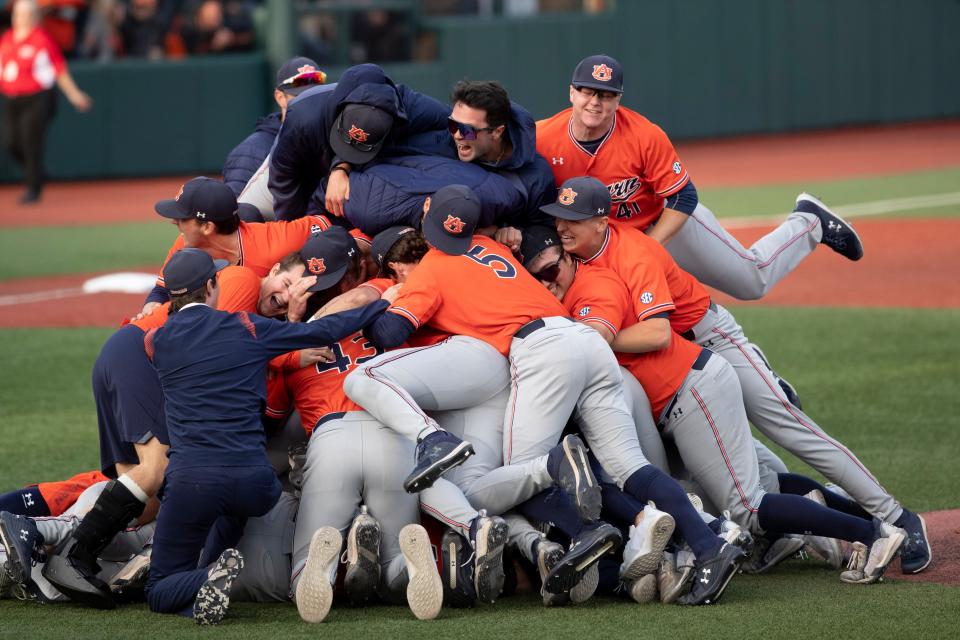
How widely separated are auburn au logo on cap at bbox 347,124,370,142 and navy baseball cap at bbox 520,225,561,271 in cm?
84

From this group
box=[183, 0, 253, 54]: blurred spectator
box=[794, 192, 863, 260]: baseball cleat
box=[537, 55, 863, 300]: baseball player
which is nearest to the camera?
box=[537, 55, 863, 300]: baseball player

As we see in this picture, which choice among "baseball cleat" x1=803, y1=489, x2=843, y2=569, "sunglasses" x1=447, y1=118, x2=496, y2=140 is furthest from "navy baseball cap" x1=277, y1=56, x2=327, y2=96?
"baseball cleat" x1=803, y1=489, x2=843, y2=569

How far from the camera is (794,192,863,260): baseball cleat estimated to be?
25.2ft

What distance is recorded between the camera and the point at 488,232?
20.3ft

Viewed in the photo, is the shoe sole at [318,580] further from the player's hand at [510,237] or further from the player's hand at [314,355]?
the player's hand at [510,237]

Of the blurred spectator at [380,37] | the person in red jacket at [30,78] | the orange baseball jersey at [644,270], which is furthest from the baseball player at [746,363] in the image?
the blurred spectator at [380,37]

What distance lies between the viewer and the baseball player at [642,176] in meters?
6.47

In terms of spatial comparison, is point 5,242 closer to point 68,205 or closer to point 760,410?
point 68,205

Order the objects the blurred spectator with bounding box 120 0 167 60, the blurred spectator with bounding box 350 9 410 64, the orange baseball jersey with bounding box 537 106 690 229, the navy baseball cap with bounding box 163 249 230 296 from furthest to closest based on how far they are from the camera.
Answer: the blurred spectator with bounding box 350 9 410 64 → the blurred spectator with bounding box 120 0 167 60 → the orange baseball jersey with bounding box 537 106 690 229 → the navy baseball cap with bounding box 163 249 230 296

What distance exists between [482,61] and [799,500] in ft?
58.4

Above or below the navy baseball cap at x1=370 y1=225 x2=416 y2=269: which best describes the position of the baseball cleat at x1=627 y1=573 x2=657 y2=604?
below

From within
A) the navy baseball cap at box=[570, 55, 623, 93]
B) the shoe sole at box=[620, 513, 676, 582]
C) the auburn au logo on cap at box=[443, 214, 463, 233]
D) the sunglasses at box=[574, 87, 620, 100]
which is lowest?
the shoe sole at box=[620, 513, 676, 582]

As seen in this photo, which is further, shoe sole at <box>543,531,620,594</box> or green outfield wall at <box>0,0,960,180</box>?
green outfield wall at <box>0,0,960,180</box>

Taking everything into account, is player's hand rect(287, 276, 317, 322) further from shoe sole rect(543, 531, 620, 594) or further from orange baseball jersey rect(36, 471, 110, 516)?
shoe sole rect(543, 531, 620, 594)
